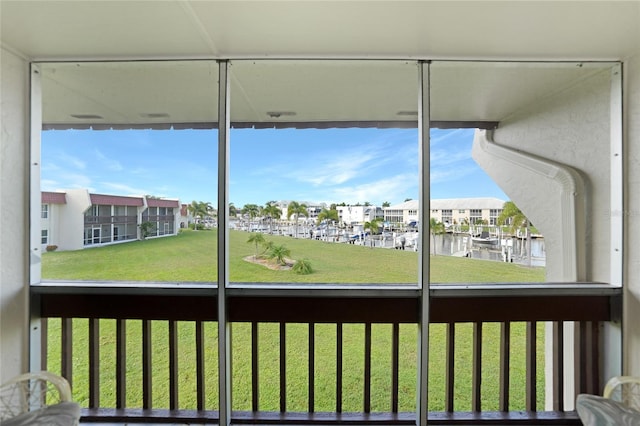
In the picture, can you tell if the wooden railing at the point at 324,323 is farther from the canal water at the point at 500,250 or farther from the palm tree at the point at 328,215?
the palm tree at the point at 328,215

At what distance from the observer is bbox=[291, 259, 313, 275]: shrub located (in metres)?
1.68

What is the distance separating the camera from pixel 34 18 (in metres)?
1.06

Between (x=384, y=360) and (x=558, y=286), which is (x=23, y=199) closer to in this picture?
(x=384, y=360)

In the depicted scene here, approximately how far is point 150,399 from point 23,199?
1561 millimetres

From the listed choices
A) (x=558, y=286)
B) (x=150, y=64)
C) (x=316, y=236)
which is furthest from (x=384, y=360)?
(x=150, y=64)

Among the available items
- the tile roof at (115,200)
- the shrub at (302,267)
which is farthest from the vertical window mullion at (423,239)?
the tile roof at (115,200)

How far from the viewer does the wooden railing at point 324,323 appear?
138cm

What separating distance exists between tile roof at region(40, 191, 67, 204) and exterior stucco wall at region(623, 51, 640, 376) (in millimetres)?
3708

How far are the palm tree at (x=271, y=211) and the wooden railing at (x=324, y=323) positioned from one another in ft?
2.04

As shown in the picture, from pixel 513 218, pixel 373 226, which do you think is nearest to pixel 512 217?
pixel 513 218

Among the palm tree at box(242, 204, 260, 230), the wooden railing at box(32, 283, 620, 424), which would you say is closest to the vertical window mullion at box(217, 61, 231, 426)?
the wooden railing at box(32, 283, 620, 424)

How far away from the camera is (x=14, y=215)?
1.33 m

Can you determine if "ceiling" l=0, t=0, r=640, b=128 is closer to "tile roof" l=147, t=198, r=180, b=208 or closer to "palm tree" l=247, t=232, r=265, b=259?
"tile roof" l=147, t=198, r=180, b=208

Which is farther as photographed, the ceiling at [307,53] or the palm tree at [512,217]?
the palm tree at [512,217]
